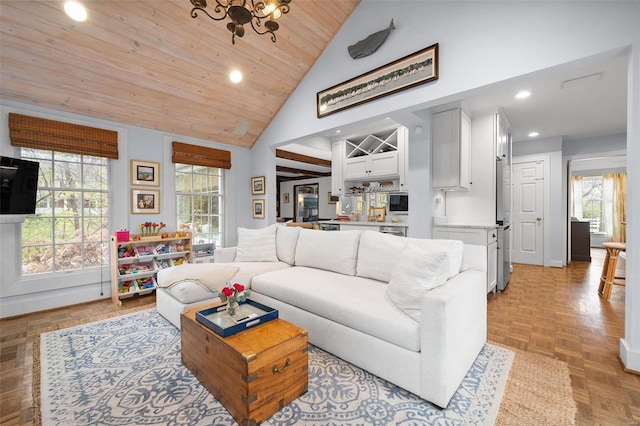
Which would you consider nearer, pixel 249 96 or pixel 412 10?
pixel 412 10

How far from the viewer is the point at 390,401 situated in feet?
5.28

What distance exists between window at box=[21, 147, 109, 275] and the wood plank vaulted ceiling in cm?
66

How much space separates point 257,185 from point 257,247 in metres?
1.78

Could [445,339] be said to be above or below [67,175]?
below

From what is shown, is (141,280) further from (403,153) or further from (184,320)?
(403,153)

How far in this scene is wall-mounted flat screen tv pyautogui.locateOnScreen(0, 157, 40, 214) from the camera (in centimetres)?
262

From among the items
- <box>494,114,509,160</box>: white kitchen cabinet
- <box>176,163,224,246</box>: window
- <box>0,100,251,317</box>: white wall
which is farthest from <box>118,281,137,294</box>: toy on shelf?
<box>494,114,509,160</box>: white kitchen cabinet

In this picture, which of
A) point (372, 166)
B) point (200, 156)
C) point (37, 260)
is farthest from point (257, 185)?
point (37, 260)

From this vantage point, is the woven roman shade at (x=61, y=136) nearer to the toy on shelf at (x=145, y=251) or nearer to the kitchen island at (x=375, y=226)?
the toy on shelf at (x=145, y=251)

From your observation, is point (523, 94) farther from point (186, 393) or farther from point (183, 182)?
point (183, 182)

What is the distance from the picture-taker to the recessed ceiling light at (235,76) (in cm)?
352

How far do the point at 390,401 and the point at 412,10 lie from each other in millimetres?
3418

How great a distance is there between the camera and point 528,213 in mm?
5488

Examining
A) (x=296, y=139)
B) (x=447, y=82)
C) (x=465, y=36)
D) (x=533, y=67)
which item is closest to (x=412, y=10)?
(x=465, y=36)
